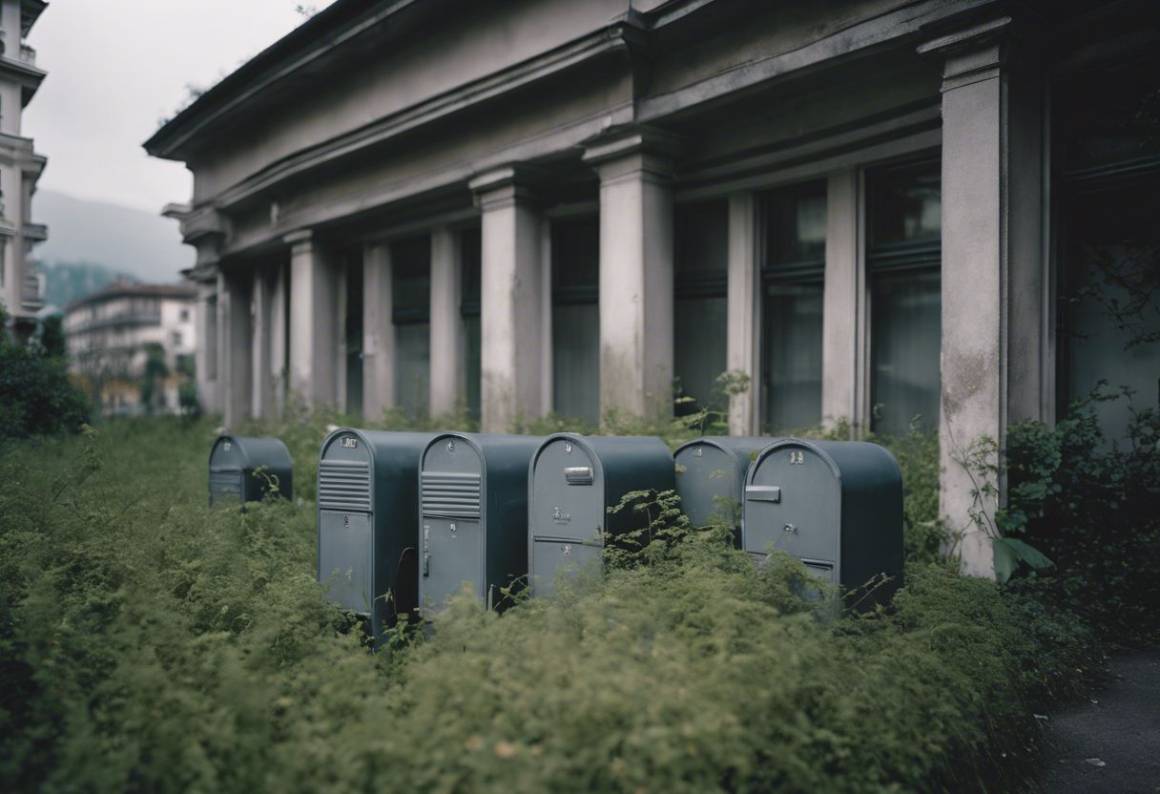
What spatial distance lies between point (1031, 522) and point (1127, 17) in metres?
3.86

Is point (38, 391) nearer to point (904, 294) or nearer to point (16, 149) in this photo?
point (904, 294)

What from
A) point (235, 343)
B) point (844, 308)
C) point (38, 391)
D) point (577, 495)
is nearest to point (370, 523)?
point (577, 495)

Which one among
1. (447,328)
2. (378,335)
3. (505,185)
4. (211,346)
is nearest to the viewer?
(505,185)

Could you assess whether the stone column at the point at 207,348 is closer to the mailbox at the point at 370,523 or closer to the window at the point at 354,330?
the window at the point at 354,330

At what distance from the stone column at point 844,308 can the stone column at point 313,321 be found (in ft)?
30.4

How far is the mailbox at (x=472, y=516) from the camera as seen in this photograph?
220 inches

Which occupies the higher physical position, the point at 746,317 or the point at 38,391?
the point at 746,317

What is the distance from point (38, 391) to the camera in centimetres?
1355

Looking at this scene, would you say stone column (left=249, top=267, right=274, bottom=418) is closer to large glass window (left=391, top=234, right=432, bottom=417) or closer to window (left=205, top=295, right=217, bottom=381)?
window (left=205, top=295, right=217, bottom=381)

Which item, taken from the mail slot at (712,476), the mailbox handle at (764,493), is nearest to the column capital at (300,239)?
the mail slot at (712,476)

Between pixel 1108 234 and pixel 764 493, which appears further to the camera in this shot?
pixel 1108 234

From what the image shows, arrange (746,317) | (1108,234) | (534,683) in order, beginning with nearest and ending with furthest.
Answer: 1. (534,683)
2. (1108,234)
3. (746,317)

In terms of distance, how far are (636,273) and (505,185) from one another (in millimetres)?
2540

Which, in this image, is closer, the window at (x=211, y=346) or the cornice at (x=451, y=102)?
the cornice at (x=451, y=102)
